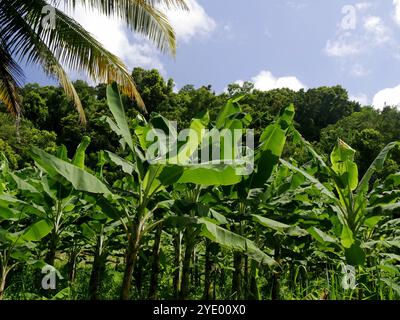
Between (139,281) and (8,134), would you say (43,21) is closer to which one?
(139,281)

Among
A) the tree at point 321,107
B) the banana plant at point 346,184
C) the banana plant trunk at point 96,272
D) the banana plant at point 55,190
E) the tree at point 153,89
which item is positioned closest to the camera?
the banana plant at point 55,190

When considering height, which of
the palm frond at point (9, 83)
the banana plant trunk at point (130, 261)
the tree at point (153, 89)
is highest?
the tree at point (153, 89)

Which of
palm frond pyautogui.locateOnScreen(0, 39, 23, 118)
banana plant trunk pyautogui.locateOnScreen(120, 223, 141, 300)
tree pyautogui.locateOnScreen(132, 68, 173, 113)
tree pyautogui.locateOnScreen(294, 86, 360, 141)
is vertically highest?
tree pyautogui.locateOnScreen(294, 86, 360, 141)

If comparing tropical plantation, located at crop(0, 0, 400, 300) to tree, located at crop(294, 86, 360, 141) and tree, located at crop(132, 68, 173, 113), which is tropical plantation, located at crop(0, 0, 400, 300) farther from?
tree, located at crop(294, 86, 360, 141)

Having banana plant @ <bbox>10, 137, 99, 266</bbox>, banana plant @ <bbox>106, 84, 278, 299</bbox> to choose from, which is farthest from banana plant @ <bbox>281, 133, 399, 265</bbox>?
banana plant @ <bbox>10, 137, 99, 266</bbox>

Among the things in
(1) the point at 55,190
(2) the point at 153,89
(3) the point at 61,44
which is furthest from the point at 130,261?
(2) the point at 153,89

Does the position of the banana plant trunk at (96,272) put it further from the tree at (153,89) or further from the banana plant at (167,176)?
the tree at (153,89)

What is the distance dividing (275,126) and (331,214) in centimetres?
81

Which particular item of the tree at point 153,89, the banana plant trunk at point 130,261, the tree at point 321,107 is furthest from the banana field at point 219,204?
the tree at point 321,107

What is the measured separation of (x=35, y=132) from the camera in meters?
18.5

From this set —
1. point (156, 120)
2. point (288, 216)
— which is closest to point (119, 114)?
point (156, 120)

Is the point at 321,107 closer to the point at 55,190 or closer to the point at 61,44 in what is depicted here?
the point at 61,44
